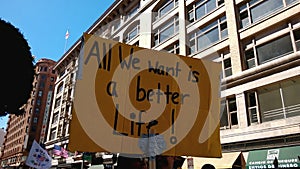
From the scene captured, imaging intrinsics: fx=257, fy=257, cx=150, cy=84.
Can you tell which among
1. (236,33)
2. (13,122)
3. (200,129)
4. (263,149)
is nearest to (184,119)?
(200,129)

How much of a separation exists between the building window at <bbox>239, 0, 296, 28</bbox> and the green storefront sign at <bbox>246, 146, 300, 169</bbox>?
8.43 m

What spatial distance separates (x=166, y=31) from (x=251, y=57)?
1044 centimetres

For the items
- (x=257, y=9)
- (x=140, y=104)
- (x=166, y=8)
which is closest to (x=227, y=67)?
(x=257, y=9)

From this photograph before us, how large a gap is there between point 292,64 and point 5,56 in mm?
13376

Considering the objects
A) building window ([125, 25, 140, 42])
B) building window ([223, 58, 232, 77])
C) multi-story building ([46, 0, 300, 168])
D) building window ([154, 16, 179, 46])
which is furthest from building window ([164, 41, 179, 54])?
building window ([125, 25, 140, 42])

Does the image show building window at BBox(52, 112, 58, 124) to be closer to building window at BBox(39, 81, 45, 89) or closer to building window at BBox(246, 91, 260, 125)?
building window at BBox(246, 91, 260, 125)

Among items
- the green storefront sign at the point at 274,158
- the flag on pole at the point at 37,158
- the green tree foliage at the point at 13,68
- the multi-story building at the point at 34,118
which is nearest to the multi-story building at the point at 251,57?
the green storefront sign at the point at 274,158

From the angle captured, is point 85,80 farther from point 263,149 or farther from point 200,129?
point 263,149

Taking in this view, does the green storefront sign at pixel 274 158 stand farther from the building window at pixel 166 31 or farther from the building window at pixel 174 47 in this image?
the building window at pixel 166 31

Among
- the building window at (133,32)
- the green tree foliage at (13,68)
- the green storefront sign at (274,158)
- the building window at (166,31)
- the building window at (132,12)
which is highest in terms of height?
the building window at (132,12)

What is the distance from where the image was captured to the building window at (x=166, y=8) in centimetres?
2570

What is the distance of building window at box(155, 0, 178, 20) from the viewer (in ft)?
84.3

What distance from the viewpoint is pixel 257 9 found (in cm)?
1697

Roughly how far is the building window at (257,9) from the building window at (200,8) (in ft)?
8.86
